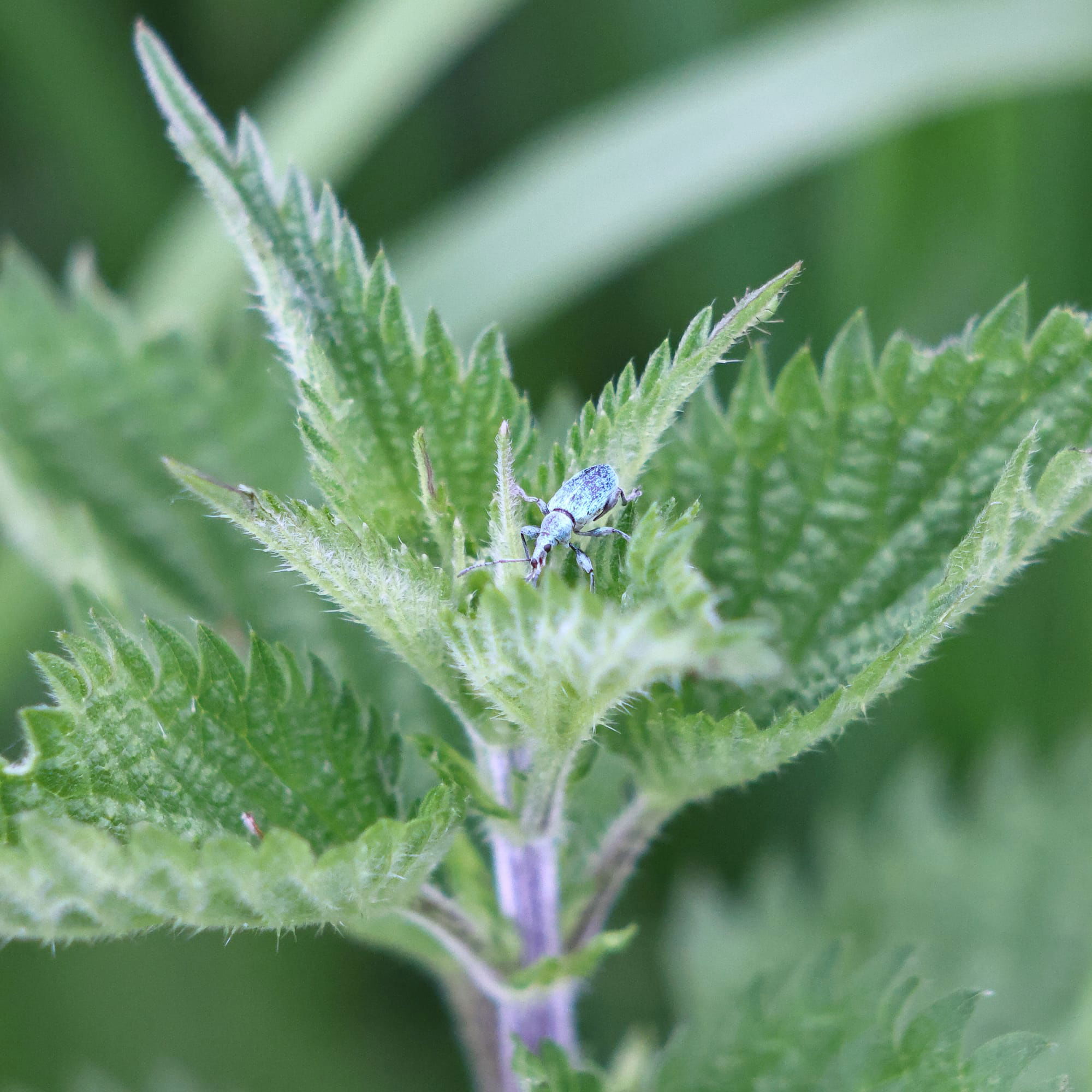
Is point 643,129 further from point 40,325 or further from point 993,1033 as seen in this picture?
point 993,1033

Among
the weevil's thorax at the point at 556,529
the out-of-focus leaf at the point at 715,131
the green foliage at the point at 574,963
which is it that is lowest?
the green foliage at the point at 574,963

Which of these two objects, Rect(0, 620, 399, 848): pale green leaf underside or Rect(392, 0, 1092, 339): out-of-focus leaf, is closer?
Rect(0, 620, 399, 848): pale green leaf underside

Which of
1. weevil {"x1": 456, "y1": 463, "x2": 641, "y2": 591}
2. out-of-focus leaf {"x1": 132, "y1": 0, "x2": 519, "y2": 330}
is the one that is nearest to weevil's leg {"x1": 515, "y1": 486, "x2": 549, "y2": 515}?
weevil {"x1": 456, "y1": 463, "x2": 641, "y2": 591}

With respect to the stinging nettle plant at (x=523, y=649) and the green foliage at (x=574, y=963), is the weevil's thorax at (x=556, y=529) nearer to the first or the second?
the stinging nettle plant at (x=523, y=649)

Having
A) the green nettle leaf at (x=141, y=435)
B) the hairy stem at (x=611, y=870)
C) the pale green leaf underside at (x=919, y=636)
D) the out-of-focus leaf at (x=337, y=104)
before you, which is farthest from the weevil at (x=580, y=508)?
the out-of-focus leaf at (x=337, y=104)

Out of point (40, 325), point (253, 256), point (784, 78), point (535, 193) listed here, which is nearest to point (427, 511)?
point (253, 256)

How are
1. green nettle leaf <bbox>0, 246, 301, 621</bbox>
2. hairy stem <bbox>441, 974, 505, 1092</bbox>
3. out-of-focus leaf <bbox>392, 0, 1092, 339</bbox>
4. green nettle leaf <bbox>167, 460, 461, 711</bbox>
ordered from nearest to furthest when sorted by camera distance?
green nettle leaf <bbox>167, 460, 461, 711</bbox> < hairy stem <bbox>441, 974, 505, 1092</bbox> < green nettle leaf <bbox>0, 246, 301, 621</bbox> < out-of-focus leaf <bbox>392, 0, 1092, 339</bbox>

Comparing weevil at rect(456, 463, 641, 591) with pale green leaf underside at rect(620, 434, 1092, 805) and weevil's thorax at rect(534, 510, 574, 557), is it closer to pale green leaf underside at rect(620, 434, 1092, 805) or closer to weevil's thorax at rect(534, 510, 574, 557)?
weevil's thorax at rect(534, 510, 574, 557)
